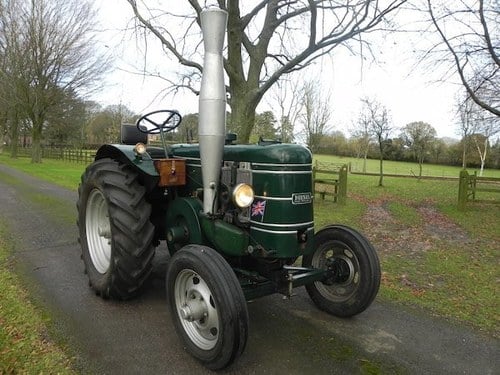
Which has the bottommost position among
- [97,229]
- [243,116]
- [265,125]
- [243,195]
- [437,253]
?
[437,253]

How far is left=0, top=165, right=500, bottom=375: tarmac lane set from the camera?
2.78 meters

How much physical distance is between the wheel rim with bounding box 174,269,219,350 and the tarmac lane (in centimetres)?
17

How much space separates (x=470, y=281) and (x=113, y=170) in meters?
4.46

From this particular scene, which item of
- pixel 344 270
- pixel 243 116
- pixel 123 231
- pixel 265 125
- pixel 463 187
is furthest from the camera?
pixel 265 125

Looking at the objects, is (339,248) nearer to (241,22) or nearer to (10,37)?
(241,22)

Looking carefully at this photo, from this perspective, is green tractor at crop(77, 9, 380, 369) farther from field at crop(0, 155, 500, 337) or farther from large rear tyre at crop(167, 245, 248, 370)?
field at crop(0, 155, 500, 337)

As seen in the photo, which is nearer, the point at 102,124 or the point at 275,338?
the point at 275,338

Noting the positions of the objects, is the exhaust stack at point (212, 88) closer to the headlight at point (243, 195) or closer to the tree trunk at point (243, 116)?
the headlight at point (243, 195)

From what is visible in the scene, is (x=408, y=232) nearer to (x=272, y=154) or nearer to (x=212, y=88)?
(x=272, y=154)

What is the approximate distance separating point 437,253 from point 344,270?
363 centimetres

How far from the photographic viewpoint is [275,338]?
3148 mm

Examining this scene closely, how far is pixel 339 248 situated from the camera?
3.65m

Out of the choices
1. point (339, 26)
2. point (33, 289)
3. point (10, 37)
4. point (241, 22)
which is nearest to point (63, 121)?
point (10, 37)

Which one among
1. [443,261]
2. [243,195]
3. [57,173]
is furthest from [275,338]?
[57,173]
